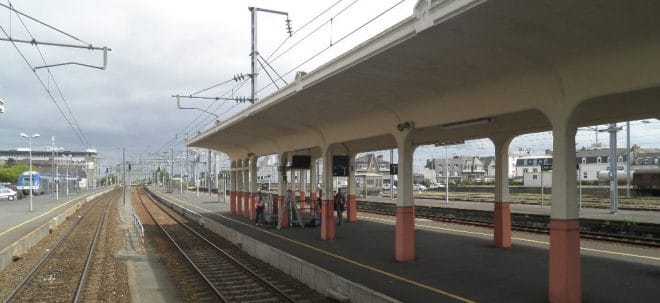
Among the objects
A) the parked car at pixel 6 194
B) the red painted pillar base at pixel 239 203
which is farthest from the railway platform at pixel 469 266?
the parked car at pixel 6 194

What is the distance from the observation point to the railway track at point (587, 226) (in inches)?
716

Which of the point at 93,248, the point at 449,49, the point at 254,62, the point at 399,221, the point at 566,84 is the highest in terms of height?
the point at 254,62

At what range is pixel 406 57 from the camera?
10609 millimetres

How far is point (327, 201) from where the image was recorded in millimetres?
20141

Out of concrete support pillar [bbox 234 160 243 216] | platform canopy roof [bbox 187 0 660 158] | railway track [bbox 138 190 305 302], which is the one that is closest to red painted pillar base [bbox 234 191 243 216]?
concrete support pillar [bbox 234 160 243 216]

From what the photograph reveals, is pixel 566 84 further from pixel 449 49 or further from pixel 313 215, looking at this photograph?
pixel 313 215

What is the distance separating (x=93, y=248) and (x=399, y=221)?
13.3m

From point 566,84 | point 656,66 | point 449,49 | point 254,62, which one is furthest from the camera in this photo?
point 254,62

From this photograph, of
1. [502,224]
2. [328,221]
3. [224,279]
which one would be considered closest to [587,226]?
[502,224]

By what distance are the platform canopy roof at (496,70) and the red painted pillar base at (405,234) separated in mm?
2248

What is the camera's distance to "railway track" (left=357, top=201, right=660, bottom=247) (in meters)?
18.2

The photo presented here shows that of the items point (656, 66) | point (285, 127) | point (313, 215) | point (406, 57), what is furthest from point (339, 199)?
point (656, 66)

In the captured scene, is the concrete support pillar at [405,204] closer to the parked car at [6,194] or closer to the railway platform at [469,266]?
the railway platform at [469,266]

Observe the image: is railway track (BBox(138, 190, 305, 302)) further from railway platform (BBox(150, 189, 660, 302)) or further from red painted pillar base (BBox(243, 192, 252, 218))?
red painted pillar base (BBox(243, 192, 252, 218))
